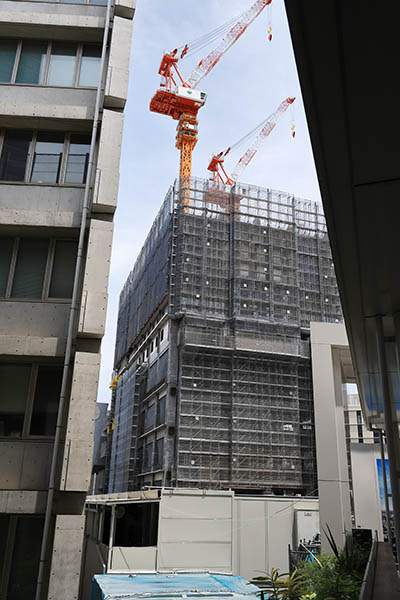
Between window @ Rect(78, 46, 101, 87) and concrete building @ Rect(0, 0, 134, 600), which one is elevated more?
window @ Rect(78, 46, 101, 87)

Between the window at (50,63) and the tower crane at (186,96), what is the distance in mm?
49748

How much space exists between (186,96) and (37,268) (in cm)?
5865

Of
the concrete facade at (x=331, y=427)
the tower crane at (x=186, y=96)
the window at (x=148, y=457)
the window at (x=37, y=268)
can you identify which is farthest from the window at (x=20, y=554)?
the tower crane at (x=186, y=96)

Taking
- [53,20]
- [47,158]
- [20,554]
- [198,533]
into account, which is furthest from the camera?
[198,533]

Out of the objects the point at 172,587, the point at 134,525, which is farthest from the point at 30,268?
the point at 134,525

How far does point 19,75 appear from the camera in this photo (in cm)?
1099

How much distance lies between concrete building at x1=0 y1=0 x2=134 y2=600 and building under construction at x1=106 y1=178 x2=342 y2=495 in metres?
22.6

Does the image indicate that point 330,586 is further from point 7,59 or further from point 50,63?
point 7,59

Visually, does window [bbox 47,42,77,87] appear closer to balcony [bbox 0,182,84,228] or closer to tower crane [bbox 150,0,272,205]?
balcony [bbox 0,182,84,228]

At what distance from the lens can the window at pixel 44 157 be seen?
10.3 m

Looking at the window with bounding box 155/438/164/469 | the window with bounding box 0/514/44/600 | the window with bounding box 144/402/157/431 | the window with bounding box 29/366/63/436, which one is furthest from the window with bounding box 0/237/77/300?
the window with bounding box 144/402/157/431

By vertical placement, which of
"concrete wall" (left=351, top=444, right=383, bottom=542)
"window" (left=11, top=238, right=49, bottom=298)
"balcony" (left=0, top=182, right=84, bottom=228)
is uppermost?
"balcony" (left=0, top=182, right=84, bottom=228)

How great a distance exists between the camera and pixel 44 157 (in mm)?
10477

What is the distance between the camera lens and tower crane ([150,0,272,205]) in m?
62.6
